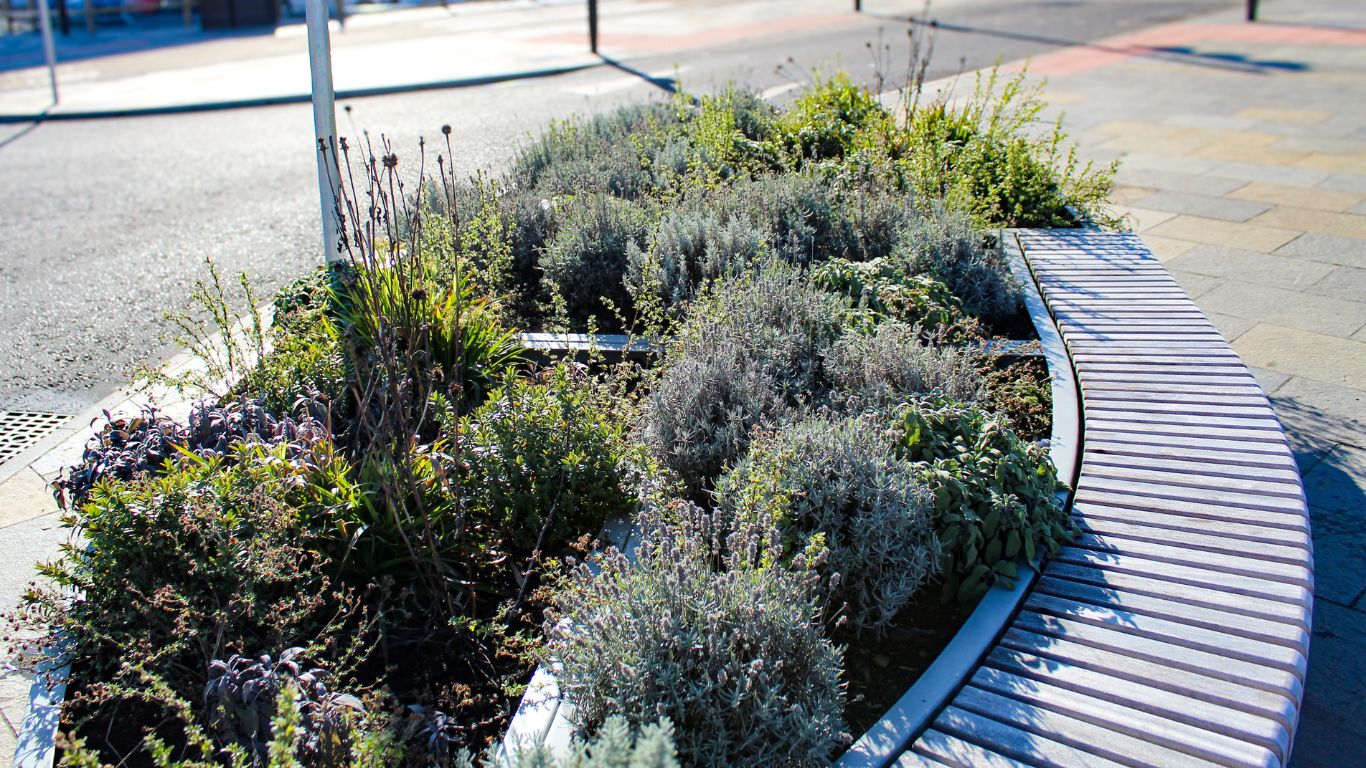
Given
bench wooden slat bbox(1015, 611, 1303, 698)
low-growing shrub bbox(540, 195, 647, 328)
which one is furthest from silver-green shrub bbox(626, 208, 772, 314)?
bench wooden slat bbox(1015, 611, 1303, 698)

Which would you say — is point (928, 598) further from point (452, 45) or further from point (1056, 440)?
point (452, 45)

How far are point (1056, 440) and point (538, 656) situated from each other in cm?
218

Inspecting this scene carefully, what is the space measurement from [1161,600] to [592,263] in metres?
3.50

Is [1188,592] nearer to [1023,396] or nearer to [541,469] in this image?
[1023,396]

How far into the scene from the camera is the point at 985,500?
350 centimetres

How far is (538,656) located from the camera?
9.68 feet

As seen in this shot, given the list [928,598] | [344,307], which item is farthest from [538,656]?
[344,307]

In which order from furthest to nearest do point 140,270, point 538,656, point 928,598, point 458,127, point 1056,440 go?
point 458,127 → point 140,270 → point 1056,440 → point 928,598 → point 538,656

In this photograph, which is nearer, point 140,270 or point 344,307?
point 344,307

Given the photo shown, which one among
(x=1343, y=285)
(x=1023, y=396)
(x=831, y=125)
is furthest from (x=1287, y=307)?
(x=831, y=125)

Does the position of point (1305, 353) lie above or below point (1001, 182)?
below

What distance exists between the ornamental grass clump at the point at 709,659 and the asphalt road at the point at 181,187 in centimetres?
421

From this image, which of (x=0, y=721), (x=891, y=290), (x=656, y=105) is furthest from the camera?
(x=656, y=105)

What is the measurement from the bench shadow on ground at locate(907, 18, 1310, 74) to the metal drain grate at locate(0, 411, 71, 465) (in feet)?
37.4
